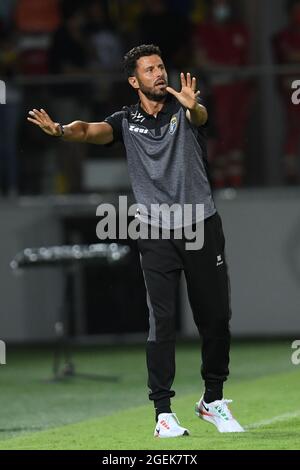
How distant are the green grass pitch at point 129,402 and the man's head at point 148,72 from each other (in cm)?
202

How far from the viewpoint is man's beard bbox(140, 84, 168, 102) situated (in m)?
8.30

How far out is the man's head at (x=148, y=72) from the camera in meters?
8.31

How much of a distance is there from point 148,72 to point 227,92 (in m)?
7.93

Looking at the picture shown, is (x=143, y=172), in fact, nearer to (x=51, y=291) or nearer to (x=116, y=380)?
(x=116, y=380)

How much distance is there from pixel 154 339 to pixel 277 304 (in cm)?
839

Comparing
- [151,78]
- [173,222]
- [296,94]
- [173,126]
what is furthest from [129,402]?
[296,94]

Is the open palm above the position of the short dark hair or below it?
below

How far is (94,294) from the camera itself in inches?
659

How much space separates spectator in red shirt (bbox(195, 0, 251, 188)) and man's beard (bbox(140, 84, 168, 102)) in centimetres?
769

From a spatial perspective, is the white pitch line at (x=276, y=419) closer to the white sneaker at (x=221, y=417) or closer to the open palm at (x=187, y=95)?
the white sneaker at (x=221, y=417)

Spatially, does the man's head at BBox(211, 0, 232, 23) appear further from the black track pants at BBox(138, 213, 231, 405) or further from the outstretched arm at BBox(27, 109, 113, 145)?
the black track pants at BBox(138, 213, 231, 405)

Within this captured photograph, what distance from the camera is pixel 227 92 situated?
1620cm

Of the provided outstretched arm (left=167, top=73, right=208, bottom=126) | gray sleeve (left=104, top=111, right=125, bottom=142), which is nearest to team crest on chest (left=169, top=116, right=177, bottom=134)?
outstretched arm (left=167, top=73, right=208, bottom=126)

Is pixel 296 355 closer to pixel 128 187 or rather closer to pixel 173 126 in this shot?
pixel 128 187
